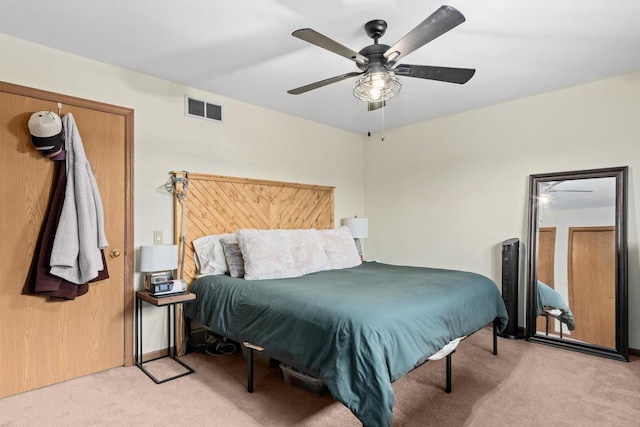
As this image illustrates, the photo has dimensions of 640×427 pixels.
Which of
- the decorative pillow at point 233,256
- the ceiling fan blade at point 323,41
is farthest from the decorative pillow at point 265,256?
the ceiling fan blade at point 323,41

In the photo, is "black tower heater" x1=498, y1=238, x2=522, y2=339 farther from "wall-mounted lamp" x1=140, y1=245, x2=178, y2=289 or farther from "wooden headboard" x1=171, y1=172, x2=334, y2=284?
"wall-mounted lamp" x1=140, y1=245, x2=178, y2=289

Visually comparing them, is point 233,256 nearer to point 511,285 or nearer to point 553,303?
point 511,285

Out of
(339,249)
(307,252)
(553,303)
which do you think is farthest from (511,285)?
(307,252)

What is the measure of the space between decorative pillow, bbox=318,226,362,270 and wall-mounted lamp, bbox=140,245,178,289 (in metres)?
1.54

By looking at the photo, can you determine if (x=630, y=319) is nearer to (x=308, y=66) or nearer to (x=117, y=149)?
(x=308, y=66)

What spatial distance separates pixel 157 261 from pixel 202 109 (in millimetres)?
1627

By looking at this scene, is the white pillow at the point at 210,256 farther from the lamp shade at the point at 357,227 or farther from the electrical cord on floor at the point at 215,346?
the lamp shade at the point at 357,227

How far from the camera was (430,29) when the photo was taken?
1.76 meters

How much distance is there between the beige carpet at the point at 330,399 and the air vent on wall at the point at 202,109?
2.36 m

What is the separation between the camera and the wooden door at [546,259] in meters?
3.50

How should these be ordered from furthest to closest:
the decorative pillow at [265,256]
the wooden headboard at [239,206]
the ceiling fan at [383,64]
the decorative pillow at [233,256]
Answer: the wooden headboard at [239,206] → the decorative pillow at [233,256] → the decorative pillow at [265,256] → the ceiling fan at [383,64]

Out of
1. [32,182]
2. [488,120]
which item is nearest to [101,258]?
[32,182]

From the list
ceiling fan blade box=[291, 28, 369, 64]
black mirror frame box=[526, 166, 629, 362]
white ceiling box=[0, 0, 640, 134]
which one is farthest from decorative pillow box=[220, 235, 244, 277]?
black mirror frame box=[526, 166, 629, 362]

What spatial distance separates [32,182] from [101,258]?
0.73 meters
